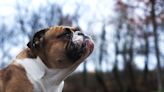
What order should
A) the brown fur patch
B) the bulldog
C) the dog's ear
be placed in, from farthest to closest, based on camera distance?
the dog's ear
the bulldog
the brown fur patch

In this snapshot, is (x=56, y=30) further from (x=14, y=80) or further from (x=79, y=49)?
(x=14, y=80)

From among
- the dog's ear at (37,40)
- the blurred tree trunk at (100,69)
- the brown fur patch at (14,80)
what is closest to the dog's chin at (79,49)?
the dog's ear at (37,40)

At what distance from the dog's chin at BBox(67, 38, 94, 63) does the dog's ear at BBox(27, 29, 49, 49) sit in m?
0.30

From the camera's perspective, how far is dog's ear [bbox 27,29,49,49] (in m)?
4.94

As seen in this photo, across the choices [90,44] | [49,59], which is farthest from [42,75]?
[90,44]

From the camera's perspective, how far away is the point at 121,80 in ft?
118

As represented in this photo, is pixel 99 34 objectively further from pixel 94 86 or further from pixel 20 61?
pixel 20 61

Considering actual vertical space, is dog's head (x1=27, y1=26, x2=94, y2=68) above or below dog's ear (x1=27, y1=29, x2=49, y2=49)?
below

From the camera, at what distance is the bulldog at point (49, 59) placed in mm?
4836

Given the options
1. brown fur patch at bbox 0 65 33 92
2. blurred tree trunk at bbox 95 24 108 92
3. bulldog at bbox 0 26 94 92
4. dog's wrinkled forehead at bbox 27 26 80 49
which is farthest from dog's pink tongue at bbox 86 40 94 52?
blurred tree trunk at bbox 95 24 108 92

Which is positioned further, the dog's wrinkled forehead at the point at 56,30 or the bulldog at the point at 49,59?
the dog's wrinkled forehead at the point at 56,30

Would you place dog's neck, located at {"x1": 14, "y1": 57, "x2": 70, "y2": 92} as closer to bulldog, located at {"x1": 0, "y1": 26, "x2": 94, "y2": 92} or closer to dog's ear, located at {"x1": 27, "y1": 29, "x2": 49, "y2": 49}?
bulldog, located at {"x1": 0, "y1": 26, "x2": 94, "y2": 92}

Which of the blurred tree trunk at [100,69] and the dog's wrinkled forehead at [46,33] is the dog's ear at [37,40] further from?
the blurred tree trunk at [100,69]

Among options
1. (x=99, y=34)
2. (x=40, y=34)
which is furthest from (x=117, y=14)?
(x=40, y=34)
